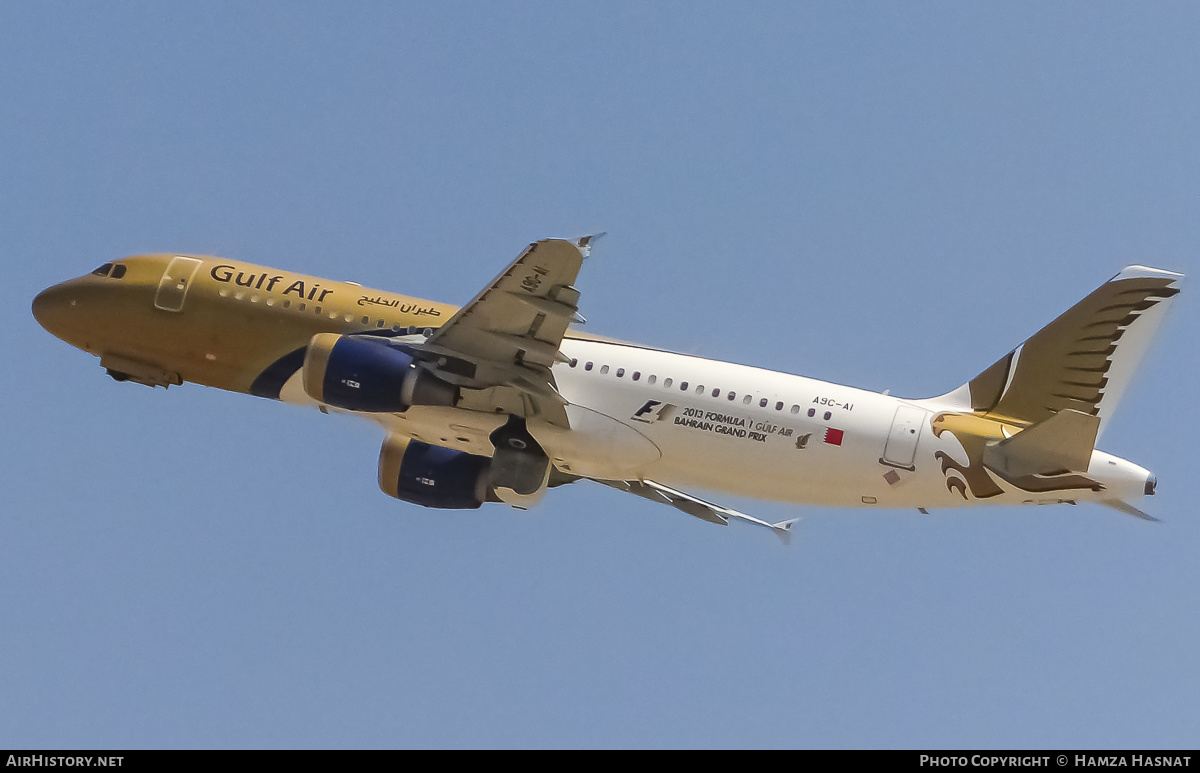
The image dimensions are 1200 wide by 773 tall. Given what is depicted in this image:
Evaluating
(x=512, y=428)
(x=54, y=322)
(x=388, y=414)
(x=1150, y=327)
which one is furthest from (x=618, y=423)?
(x=54, y=322)

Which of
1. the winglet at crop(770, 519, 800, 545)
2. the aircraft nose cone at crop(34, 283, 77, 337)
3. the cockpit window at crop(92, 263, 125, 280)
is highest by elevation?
the cockpit window at crop(92, 263, 125, 280)

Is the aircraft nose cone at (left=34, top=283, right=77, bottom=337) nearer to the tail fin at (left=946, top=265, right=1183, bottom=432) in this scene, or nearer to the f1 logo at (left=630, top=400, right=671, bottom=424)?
the f1 logo at (left=630, top=400, right=671, bottom=424)

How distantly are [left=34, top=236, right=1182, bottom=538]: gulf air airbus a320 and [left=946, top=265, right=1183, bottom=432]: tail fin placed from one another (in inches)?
1.2

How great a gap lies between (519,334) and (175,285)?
9854 mm

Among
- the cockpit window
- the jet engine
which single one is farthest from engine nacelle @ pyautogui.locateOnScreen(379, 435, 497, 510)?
the cockpit window

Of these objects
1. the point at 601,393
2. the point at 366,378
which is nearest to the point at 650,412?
the point at 601,393

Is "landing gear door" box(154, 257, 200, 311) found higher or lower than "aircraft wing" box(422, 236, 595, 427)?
higher

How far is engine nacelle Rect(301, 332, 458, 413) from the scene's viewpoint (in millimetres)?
31938

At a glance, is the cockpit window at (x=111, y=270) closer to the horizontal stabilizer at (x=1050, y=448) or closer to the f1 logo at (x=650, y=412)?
the f1 logo at (x=650, y=412)

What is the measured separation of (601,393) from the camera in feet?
109

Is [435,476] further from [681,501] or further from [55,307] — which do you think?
[55,307]

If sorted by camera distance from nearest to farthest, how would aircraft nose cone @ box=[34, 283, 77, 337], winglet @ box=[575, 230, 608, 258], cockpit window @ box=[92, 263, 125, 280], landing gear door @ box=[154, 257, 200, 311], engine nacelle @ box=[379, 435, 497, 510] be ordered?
winglet @ box=[575, 230, 608, 258] → landing gear door @ box=[154, 257, 200, 311] → engine nacelle @ box=[379, 435, 497, 510] → cockpit window @ box=[92, 263, 125, 280] → aircraft nose cone @ box=[34, 283, 77, 337]

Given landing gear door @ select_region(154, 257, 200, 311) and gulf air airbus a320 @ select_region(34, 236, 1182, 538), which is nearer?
gulf air airbus a320 @ select_region(34, 236, 1182, 538)

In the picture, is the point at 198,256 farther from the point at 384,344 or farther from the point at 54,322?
the point at 384,344
